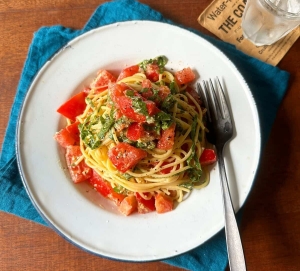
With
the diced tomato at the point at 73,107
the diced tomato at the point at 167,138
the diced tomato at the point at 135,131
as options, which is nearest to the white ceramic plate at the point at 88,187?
the diced tomato at the point at 73,107

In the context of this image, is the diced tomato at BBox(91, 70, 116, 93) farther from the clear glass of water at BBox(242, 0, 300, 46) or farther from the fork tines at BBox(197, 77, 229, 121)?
the clear glass of water at BBox(242, 0, 300, 46)

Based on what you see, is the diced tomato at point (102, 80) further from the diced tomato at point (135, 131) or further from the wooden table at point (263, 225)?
the wooden table at point (263, 225)

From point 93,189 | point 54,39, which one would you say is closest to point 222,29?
point 54,39

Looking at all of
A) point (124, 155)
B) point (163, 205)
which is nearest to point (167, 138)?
point (124, 155)

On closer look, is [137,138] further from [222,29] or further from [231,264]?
[222,29]

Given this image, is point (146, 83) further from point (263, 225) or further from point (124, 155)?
point (263, 225)

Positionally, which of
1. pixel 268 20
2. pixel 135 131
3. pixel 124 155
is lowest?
pixel 124 155
